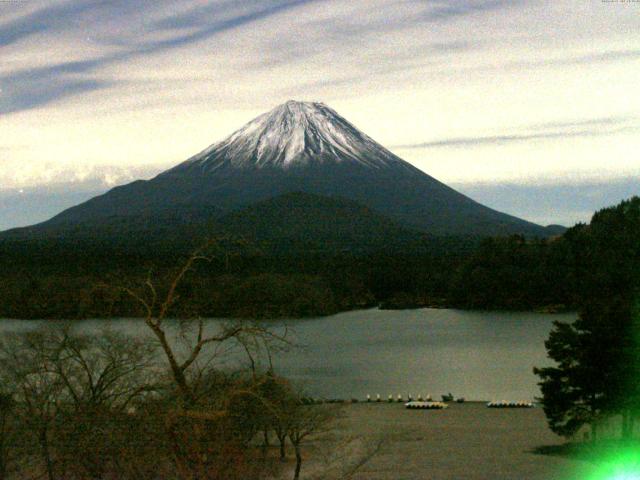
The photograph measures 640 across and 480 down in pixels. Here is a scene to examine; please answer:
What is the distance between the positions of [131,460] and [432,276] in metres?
52.9

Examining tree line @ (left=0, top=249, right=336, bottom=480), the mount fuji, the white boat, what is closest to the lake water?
the white boat

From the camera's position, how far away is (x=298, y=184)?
96.7m

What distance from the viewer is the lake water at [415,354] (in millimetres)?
22969

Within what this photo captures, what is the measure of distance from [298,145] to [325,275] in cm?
4811

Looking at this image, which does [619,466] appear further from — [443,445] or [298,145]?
[298,145]

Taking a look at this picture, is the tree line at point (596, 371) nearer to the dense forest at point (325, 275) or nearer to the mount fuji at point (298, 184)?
the dense forest at point (325, 275)

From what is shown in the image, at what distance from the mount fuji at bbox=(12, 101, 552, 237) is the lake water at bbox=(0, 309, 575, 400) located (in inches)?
1661

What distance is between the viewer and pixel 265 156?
10369 centimetres

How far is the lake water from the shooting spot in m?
23.0

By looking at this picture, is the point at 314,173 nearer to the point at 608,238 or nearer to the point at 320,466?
the point at 608,238

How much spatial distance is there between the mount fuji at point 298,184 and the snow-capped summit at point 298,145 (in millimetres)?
113

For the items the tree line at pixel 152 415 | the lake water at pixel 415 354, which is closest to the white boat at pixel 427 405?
the lake water at pixel 415 354

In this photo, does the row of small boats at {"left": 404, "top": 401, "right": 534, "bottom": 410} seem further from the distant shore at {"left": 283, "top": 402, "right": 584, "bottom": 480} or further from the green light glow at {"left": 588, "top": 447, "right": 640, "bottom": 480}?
the green light glow at {"left": 588, "top": 447, "right": 640, "bottom": 480}

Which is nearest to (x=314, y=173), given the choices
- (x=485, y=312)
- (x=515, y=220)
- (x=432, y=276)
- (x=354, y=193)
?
(x=354, y=193)
